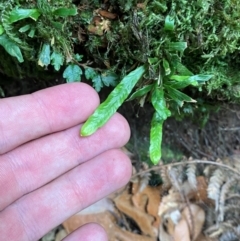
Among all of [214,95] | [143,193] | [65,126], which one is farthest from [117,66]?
[143,193]

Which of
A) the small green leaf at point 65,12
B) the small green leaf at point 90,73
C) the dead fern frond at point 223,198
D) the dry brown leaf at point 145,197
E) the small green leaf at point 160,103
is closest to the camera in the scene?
the small green leaf at point 65,12

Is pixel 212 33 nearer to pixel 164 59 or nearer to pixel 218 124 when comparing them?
pixel 164 59

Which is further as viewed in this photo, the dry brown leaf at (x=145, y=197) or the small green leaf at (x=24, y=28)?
the dry brown leaf at (x=145, y=197)

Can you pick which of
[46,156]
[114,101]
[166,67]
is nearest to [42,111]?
[46,156]

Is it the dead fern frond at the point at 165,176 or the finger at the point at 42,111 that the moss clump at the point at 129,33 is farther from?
the dead fern frond at the point at 165,176

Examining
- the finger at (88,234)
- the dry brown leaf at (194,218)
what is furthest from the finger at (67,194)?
the dry brown leaf at (194,218)

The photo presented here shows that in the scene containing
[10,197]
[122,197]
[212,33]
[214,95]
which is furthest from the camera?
[122,197]

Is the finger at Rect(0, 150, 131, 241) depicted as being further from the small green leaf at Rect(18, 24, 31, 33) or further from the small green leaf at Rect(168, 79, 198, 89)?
the small green leaf at Rect(18, 24, 31, 33)
